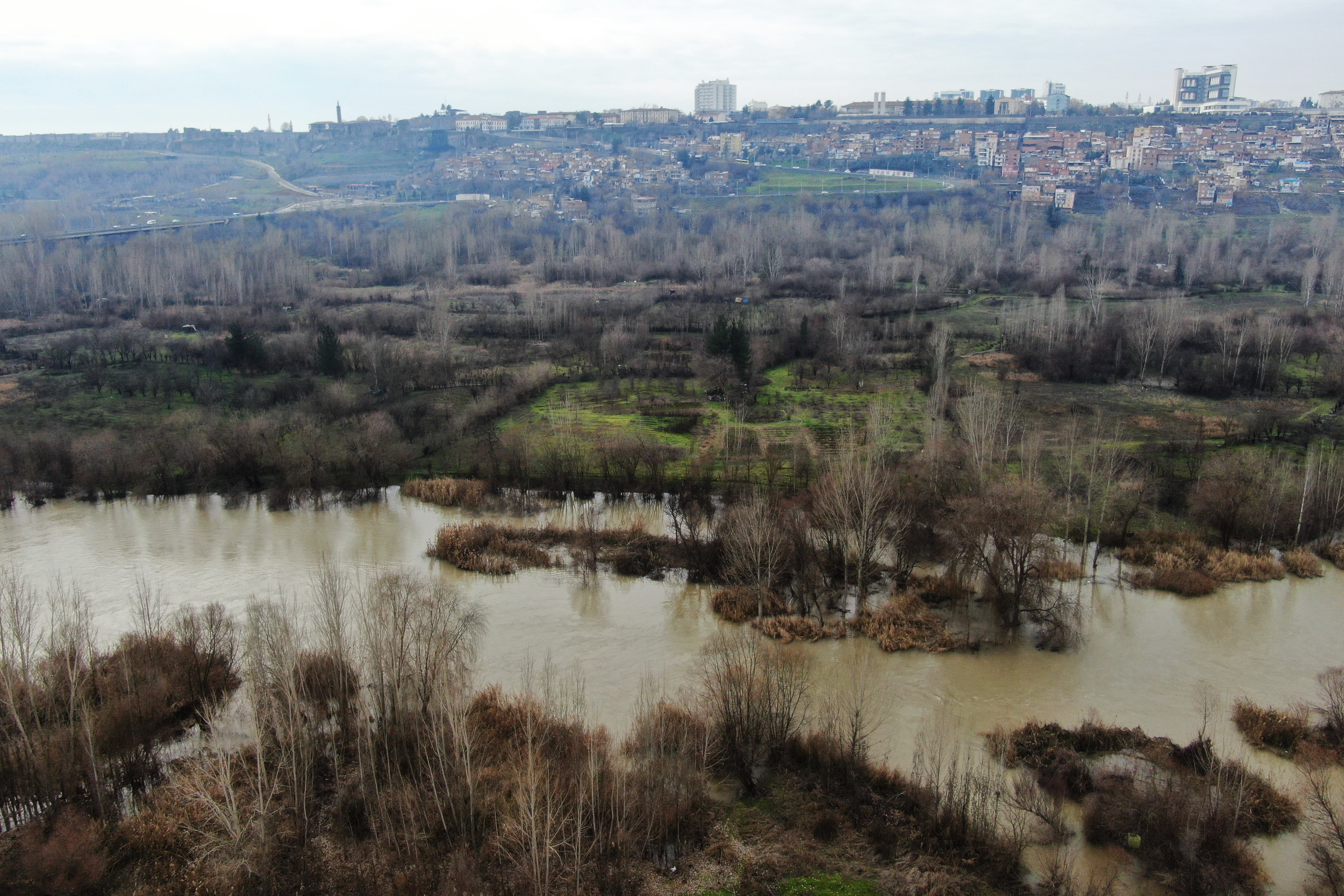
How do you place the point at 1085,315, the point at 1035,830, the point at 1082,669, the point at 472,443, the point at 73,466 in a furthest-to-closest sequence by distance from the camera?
the point at 1085,315 < the point at 472,443 < the point at 73,466 < the point at 1082,669 < the point at 1035,830

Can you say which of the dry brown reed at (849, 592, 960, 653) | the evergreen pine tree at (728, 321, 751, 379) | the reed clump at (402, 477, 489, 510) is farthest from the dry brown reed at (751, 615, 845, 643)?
the evergreen pine tree at (728, 321, 751, 379)

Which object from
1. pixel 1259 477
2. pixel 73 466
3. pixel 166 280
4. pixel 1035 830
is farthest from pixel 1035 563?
pixel 166 280

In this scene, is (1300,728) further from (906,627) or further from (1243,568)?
(1243,568)

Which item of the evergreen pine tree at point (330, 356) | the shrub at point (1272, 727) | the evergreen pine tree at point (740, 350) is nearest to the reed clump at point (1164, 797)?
the shrub at point (1272, 727)

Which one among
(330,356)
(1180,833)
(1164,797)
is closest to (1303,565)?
(1164,797)

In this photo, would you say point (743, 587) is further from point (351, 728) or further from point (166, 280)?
point (166, 280)

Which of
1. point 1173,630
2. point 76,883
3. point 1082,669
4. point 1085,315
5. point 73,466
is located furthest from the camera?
point 1085,315

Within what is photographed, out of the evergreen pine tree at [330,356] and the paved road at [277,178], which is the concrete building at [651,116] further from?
the evergreen pine tree at [330,356]
